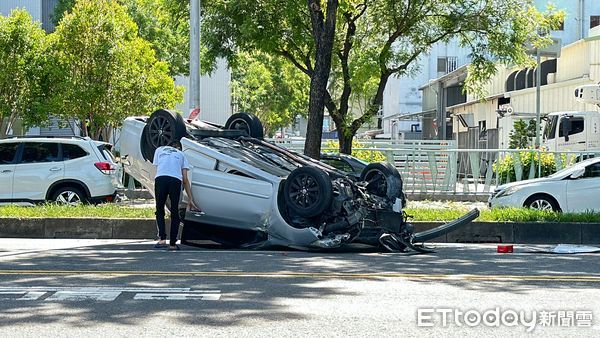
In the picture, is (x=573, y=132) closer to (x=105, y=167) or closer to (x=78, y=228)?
(x=105, y=167)

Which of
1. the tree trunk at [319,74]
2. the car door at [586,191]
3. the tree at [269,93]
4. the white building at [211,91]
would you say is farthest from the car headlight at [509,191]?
the tree at [269,93]

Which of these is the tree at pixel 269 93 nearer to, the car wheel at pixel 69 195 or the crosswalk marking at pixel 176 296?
the car wheel at pixel 69 195

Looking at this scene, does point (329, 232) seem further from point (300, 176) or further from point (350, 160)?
point (350, 160)

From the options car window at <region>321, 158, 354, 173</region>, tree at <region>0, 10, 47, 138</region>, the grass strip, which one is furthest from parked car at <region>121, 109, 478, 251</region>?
tree at <region>0, 10, 47, 138</region>

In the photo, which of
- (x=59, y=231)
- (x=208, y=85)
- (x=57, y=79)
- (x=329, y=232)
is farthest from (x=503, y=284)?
(x=208, y=85)

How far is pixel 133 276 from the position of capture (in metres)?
9.48

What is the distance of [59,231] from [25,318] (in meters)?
8.20

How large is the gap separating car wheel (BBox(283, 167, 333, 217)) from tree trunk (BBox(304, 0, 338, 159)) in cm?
542

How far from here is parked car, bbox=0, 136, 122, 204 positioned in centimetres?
1877

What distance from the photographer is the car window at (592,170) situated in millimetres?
17517

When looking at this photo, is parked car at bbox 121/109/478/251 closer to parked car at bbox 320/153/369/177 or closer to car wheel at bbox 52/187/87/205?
parked car at bbox 320/153/369/177

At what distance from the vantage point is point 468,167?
2550 centimetres

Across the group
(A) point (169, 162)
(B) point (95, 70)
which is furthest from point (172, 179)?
(B) point (95, 70)

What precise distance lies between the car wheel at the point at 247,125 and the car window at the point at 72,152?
5427mm
